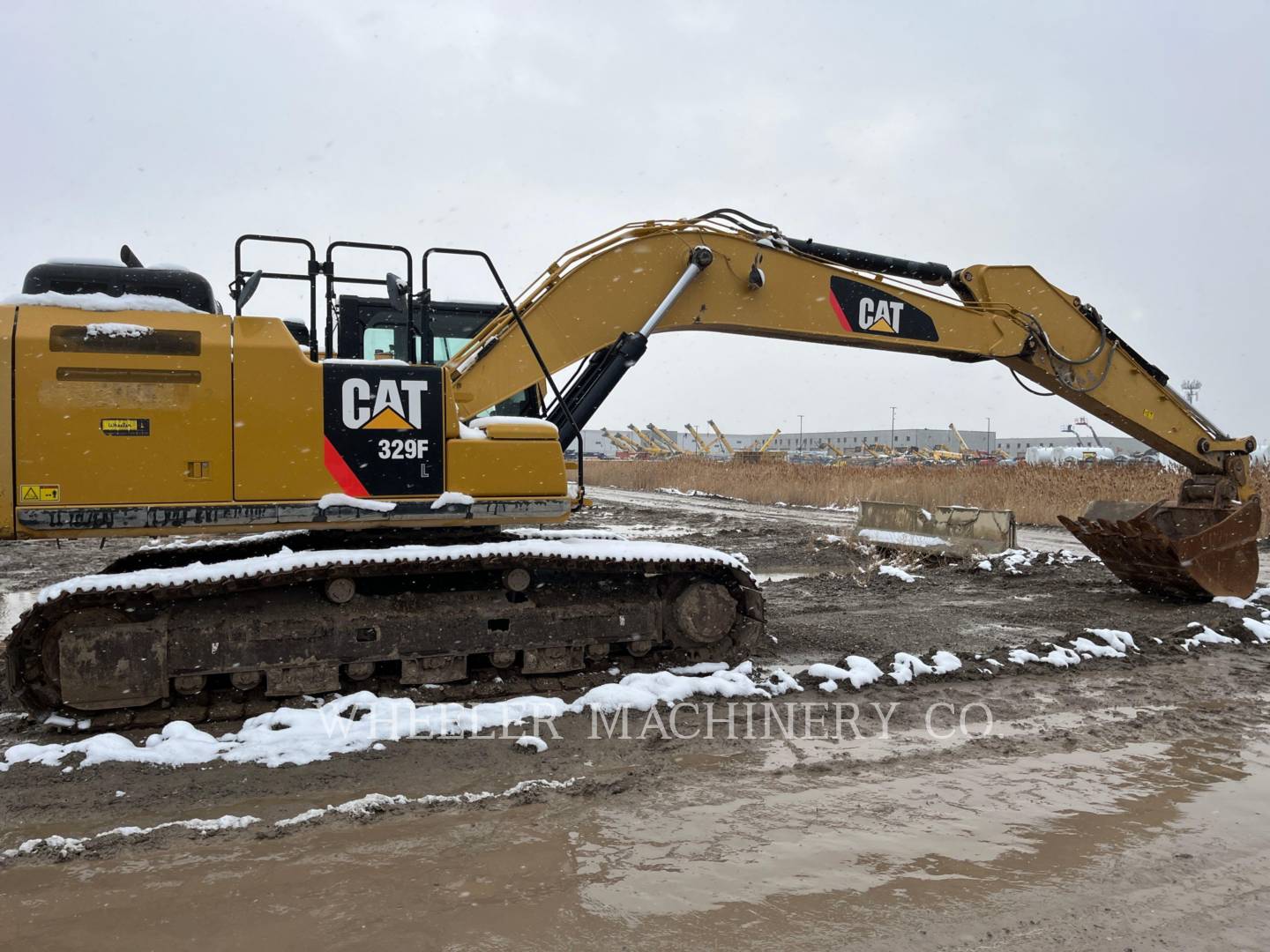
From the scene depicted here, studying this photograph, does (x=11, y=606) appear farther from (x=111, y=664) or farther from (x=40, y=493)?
Result: (x=40, y=493)

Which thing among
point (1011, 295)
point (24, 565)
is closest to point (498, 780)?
point (1011, 295)

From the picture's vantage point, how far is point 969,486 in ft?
65.6

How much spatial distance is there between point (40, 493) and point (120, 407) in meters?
0.56

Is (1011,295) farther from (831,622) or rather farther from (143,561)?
(143,561)

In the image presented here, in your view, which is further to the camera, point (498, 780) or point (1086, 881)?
point (498, 780)

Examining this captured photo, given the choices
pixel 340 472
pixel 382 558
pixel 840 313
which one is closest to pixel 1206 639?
pixel 840 313

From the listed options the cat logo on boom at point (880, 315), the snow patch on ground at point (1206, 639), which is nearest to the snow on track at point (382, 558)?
the cat logo on boom at point (880, 315)

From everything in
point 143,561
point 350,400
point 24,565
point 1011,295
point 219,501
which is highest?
point 1011,295

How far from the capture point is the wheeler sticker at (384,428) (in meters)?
4.94

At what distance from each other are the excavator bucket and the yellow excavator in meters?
3.88

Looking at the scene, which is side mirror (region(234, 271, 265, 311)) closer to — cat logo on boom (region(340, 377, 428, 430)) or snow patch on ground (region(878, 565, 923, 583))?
cat logo on boom (region(340, 377, 428, 430))

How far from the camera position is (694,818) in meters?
3.61

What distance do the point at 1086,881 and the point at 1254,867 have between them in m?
0.68

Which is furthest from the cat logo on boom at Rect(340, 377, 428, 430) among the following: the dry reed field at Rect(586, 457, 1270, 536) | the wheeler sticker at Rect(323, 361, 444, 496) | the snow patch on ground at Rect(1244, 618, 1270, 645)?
the dry reed field at Rect(586, 457, 1270, 536)
